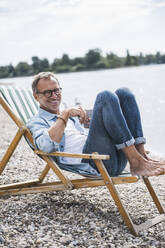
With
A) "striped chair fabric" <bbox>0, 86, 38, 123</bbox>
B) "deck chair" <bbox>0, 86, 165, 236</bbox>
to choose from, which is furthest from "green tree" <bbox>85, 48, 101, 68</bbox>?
"deck chair" <bbox>0, 86, 165, 236</bbox>

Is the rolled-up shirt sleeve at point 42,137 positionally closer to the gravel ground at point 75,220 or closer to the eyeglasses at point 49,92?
the eyeglasses at point 49,92

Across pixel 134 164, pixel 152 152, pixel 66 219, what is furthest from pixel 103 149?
pixel 152 152

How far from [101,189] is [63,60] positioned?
2752 inches

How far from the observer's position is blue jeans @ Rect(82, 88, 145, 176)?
10.4 feet

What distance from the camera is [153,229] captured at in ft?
11.0

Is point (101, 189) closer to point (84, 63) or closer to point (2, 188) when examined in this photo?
point (2, 188)

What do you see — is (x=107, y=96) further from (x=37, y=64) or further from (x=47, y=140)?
(x=37, y=64)

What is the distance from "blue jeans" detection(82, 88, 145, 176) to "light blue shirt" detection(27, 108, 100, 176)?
0.10 m

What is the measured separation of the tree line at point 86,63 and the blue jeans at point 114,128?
67006mm

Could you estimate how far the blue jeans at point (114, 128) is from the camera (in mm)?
3168

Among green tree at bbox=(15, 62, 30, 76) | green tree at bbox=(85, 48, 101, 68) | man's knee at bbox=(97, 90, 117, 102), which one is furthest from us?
green tree at bbox=(15, 62, 30, 76)

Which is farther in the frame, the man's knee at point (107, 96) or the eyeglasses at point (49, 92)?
the eyeglasses at point (49, 92)

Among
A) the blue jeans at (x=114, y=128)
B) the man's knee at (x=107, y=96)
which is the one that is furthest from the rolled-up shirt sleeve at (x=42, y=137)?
the man's knee at (x=107, y=96)

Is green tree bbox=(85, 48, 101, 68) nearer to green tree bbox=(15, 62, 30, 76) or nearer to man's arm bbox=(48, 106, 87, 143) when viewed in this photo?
green tree bbox=(15, 62, 30, 76)
